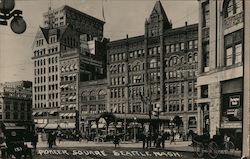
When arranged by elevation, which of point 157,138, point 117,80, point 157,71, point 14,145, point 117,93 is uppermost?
point 157,71

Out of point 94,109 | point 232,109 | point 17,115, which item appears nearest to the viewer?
point 232,109

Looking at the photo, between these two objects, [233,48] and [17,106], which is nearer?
[233,48]

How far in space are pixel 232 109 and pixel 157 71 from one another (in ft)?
8.28

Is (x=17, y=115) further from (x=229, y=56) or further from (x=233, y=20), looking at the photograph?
(x=233, y=20)

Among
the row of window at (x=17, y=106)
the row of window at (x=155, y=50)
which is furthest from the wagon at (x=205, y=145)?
the row of window at (x=17, y=106)

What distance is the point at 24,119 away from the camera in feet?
30.7

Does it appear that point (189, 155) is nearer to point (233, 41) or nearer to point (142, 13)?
point (233, 41)

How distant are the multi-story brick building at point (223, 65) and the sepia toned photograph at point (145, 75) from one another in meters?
0.02

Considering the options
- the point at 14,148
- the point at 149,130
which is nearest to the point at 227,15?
the point at 149,130

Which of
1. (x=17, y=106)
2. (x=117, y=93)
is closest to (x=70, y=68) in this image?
(x=117, y=93)

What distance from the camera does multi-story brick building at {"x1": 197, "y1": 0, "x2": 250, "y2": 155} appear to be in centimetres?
750

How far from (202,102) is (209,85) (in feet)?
1.32

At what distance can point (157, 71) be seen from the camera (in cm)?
966

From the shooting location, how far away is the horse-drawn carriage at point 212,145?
762 centimetres
